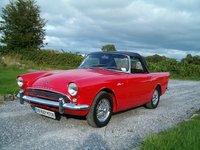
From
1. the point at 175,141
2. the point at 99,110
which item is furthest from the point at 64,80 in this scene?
the point at 175,141

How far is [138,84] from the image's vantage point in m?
7.71

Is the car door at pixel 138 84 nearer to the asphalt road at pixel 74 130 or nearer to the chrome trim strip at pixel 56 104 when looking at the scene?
the asphalt road at pixel 74 130

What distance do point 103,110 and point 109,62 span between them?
163 centimetres

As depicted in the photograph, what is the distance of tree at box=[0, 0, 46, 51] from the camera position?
36.8 m

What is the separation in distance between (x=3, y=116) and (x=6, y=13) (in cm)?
3423

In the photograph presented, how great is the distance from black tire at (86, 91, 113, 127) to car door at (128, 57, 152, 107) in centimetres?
92

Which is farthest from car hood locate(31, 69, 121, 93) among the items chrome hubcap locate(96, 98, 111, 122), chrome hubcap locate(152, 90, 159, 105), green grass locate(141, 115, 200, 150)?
chrome hubcap locate(152, 90, 159, 105)

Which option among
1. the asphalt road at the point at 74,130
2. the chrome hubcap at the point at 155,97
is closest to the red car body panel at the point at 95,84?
the asphalt road at the point at 74,130

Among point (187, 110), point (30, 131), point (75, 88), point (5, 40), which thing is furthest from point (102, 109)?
point (5, 40)

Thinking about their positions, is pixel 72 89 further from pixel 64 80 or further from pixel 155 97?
pixel 155 97

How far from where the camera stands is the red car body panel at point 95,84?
19.4 ft

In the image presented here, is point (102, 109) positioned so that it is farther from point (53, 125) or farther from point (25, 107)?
point (25, 107)

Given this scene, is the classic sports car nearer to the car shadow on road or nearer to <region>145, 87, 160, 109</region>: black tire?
the car shadow on road

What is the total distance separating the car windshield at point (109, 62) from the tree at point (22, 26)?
29.8 m
